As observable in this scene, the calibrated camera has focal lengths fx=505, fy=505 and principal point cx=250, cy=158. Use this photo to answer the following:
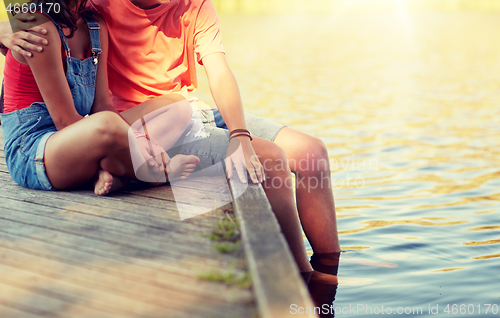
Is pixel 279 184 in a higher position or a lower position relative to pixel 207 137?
lower

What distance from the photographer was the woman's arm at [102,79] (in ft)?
7.84

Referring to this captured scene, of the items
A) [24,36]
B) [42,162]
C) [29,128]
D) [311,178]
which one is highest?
[24,36]

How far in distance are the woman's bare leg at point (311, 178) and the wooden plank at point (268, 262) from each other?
60 cm

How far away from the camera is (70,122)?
2.21 metres

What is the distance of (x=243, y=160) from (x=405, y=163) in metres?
3.83

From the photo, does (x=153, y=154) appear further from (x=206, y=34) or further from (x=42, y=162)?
(x=206, y=34)

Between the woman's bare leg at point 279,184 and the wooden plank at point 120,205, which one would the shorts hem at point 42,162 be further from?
the woman's bare leg at point 279,184

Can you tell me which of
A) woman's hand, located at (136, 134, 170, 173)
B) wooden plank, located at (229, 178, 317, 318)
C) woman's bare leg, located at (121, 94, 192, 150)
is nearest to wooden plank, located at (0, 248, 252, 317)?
wooden plank, located at (229, 178, 317, 318)

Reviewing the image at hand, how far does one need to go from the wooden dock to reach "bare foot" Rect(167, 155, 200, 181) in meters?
0.22

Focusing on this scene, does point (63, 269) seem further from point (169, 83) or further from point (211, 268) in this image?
point (169, 83)

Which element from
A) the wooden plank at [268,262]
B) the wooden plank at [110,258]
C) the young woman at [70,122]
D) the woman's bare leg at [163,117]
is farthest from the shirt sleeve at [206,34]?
the wooden plank at [268,262]

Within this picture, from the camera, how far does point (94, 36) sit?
231cm

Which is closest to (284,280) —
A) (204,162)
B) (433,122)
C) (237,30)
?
(204,162)

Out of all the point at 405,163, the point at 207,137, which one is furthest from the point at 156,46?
the point at 405,163
